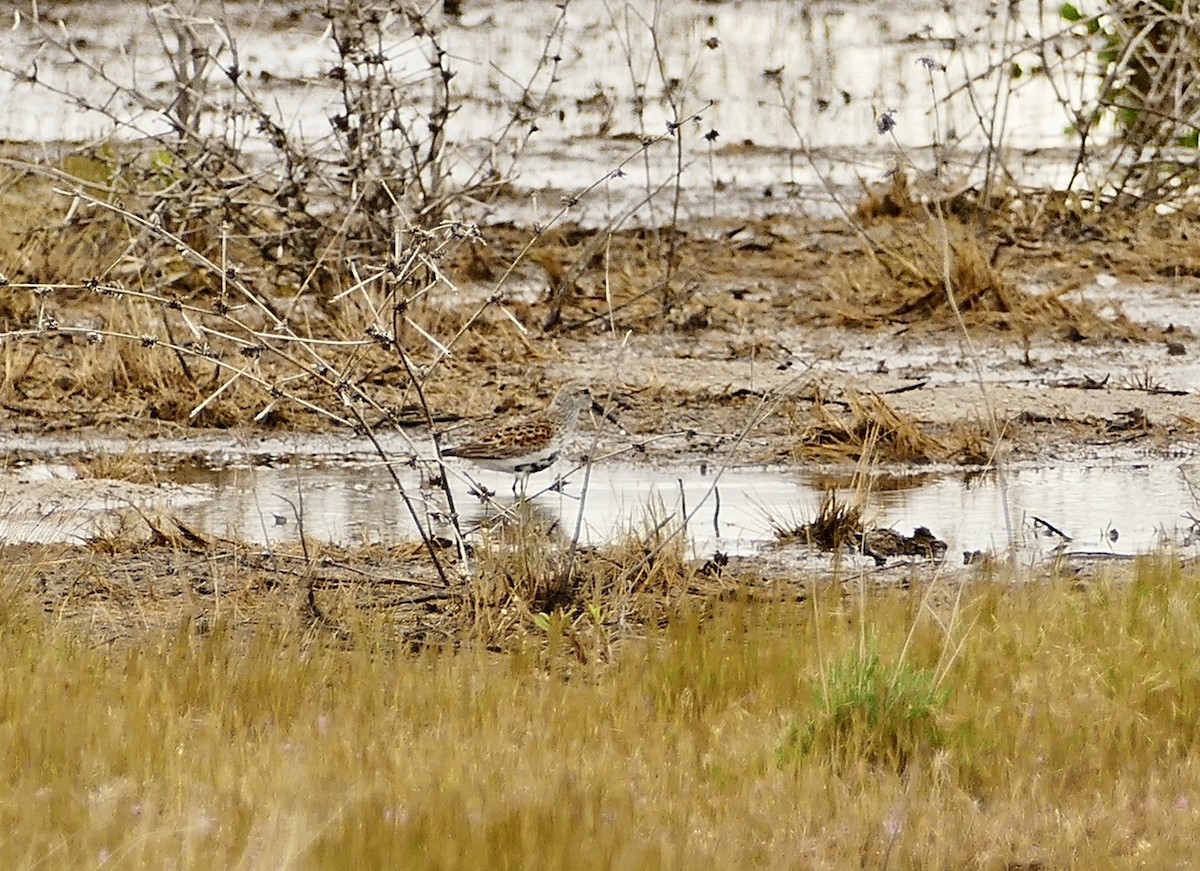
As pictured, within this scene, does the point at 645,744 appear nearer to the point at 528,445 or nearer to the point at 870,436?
the point at 528,445

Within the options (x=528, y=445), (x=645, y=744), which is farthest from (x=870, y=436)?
(x=645, y=744)

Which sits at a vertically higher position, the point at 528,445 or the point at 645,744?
the point at 528,445

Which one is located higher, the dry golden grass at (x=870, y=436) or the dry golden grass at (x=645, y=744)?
the dry golden grass at (x=870, y=436)

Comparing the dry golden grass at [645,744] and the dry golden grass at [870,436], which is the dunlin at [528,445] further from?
the dry golden grass at [645,744]

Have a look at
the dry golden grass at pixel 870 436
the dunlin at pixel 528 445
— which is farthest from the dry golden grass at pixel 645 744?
the dry golden grass at pixel 870 436

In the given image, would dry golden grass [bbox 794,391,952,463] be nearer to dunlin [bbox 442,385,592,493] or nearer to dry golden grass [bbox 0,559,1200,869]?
dunlin [bbox 442,385,592,493]

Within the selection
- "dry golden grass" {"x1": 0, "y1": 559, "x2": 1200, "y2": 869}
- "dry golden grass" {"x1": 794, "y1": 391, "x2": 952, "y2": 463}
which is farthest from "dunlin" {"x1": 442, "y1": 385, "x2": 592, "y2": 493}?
"dry golden grass" {"x1": 0, "y1": 559, "x2": 1200, "y2": 869}

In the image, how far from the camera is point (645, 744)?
4551mm

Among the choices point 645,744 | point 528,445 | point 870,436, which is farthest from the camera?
point 870,436

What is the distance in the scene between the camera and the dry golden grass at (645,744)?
12.6ft

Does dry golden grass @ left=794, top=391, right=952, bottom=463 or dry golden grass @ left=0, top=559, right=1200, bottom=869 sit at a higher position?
dry golden grass @ left=794, top=391, right=952, bottom=463

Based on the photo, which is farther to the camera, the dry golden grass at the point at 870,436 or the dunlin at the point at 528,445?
the dry golden grass at the point at 870,436

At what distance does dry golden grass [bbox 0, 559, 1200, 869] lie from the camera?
384 cm

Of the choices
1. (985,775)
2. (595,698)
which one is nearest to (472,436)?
(595,698)
